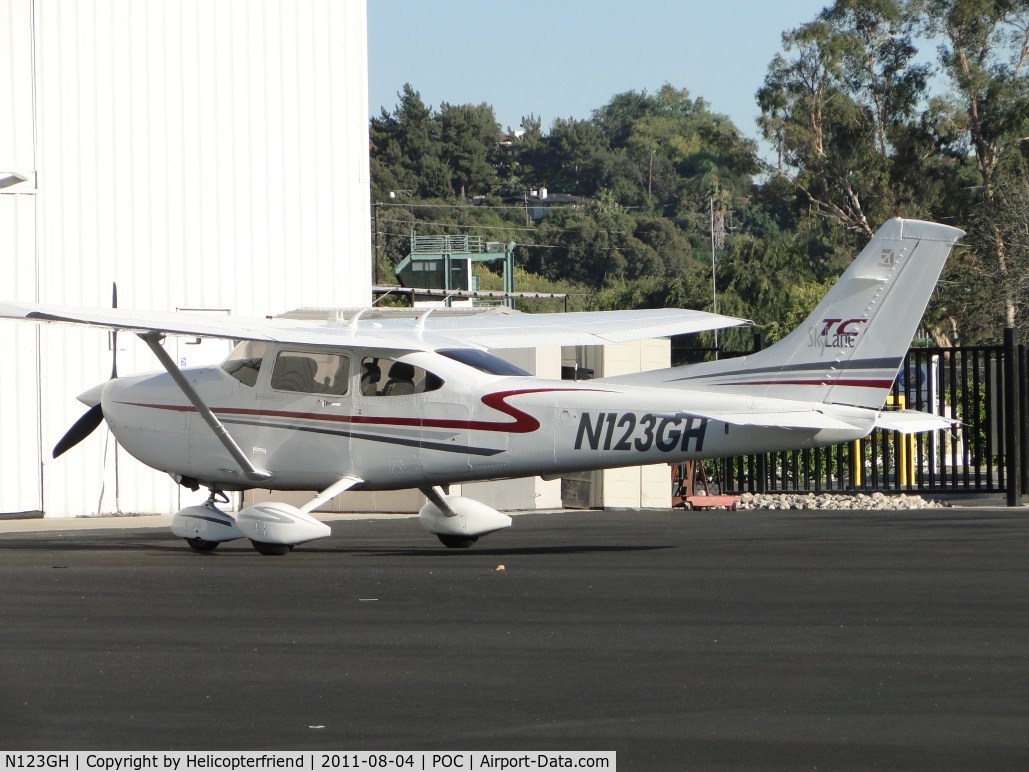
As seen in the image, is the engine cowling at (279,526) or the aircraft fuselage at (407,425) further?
the engine cowling at (279,526)

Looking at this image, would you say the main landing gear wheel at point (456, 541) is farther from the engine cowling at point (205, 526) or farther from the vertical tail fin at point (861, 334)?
the vertical tail fin at point (861, 334)

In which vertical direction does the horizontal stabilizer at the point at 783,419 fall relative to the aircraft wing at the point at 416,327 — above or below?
below

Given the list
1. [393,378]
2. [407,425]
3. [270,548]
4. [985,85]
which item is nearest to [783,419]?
[407,425]

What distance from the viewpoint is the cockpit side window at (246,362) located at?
43.1ft

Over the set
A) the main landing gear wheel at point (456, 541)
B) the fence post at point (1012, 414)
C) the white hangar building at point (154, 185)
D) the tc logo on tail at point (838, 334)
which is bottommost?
the main landing gear wheel at point (456, 541)

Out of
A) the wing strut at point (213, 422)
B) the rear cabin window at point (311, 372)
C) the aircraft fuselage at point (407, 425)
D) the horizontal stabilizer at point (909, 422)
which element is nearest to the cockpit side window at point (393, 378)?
the aircraft fuselage at point (407, 425)

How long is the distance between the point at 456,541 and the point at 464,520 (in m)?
0.25

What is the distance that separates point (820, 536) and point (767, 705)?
7984 mm

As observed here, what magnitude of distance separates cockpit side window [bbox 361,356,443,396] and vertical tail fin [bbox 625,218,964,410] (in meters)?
2.19

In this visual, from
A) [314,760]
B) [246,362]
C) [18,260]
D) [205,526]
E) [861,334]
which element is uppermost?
[18,260]

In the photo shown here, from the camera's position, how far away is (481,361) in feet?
41.5

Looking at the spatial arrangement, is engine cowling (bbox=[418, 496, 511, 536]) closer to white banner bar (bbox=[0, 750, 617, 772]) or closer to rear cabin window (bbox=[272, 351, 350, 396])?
rear cabin window (bbox=[272, 351, 350, 396])

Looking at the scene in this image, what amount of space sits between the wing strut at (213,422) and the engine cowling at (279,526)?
64 cm

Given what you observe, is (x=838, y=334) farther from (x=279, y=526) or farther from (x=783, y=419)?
(x=279, y=526)
